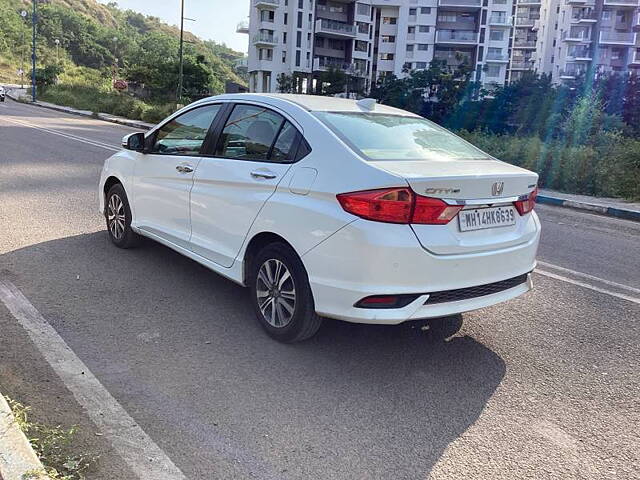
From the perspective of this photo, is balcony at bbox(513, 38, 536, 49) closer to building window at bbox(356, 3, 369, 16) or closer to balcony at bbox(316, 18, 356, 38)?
building window at bbox(356, 3, 369, 16)

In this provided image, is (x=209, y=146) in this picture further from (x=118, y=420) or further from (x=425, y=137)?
(x=118, y=420)

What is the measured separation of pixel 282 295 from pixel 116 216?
9.58 feet

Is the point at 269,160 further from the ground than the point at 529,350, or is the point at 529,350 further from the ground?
the point at 269,160

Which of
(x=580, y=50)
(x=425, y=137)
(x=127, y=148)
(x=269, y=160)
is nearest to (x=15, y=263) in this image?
(x=127, y=148)

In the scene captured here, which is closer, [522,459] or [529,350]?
[522,459]

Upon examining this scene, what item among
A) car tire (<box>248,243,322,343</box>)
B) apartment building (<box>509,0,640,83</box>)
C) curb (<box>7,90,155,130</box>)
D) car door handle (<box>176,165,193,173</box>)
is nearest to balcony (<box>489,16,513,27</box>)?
apartment building (<box>509,0,640,83</box>)

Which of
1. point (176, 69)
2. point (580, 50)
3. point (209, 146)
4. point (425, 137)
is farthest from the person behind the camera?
point (580, 50)

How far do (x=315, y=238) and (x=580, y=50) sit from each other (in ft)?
278

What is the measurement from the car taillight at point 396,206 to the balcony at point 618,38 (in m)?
80.9

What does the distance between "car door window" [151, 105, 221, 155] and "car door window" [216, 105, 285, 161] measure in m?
0.29

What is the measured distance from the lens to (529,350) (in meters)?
4.20

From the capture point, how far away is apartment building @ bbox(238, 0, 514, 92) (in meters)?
69.1

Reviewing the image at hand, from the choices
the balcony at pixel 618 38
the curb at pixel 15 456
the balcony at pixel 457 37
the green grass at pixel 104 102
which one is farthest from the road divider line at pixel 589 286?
the balcony at pixel 618 38

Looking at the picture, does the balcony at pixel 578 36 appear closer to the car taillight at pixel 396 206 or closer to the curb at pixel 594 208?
the curb at pixel 594 208
